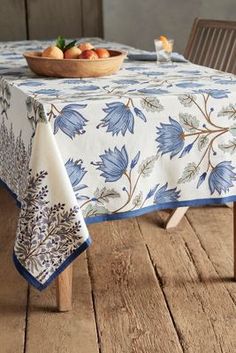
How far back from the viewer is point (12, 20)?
376 cm

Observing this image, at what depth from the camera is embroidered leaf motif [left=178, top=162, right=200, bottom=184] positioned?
1.74 metres

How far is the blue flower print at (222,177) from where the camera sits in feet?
5.82

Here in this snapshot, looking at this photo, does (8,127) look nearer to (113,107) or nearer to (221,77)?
(113,107)

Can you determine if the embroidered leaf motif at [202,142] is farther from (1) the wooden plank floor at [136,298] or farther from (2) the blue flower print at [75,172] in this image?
(1) the wooden plank floor at [136,298]

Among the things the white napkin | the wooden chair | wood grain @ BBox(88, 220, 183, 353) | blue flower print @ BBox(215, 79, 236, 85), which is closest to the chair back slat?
the wooden chair

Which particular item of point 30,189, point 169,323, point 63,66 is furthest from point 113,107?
point 169,323

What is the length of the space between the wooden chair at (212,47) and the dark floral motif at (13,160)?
0.79 metres

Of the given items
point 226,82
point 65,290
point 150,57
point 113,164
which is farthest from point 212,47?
point 65,290

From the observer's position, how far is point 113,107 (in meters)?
1.61

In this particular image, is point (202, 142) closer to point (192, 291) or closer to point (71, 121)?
point (71, 121)

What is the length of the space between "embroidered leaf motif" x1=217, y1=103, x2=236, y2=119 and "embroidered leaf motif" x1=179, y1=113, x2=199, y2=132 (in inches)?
3.0

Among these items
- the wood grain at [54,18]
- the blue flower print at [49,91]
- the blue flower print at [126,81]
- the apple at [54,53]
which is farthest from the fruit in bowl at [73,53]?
the wood grain at [54,18]

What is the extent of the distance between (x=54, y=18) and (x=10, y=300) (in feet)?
7.59

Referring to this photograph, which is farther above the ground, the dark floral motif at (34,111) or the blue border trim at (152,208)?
the dark floral motif at (34,111)
